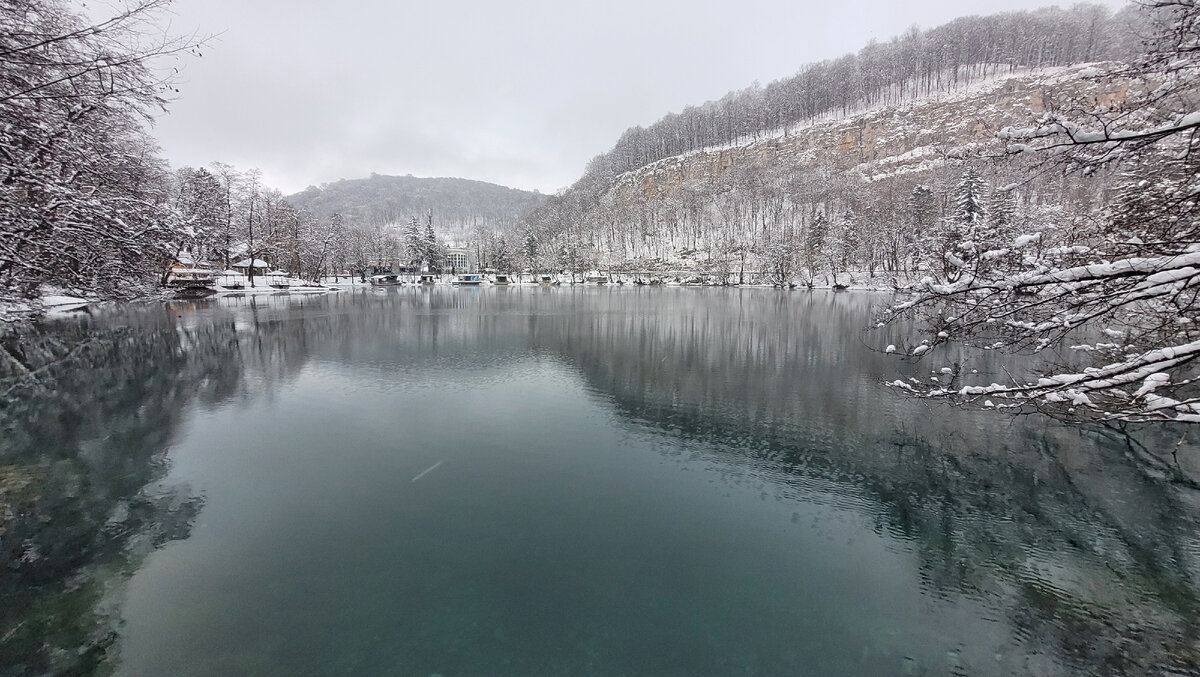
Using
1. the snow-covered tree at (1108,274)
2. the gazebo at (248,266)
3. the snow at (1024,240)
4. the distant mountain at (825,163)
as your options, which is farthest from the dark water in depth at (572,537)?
the distant mountain at (825,163)

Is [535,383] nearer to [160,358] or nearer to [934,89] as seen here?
[160,358]

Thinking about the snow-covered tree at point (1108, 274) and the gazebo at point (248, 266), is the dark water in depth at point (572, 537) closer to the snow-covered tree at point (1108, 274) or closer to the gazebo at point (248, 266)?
the snow-covered tree at point (1108, 274)

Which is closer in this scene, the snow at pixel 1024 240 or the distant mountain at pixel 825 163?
the snow at pixel 1024 240

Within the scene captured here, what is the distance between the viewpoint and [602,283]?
342ft

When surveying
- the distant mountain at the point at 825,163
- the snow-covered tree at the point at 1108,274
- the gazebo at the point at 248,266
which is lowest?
the snow-covered tree at the point at 1108,274

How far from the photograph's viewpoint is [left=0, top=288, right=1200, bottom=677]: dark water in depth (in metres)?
5.61

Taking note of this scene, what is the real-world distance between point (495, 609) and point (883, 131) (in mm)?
143340

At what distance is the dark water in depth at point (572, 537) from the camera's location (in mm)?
5609

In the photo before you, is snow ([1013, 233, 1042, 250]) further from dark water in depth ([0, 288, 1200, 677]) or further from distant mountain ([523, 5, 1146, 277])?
distant mountain ([523, 5, 1146, 277])

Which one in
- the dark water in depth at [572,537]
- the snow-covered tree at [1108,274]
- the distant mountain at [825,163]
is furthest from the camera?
the distant mountain at [825,163]

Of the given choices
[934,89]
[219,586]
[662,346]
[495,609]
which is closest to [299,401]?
[219,586]

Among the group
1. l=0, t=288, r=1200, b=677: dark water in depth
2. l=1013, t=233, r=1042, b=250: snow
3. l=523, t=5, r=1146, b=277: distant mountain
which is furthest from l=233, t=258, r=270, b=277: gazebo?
l=1013, t=233, r=1042, b=250: snow

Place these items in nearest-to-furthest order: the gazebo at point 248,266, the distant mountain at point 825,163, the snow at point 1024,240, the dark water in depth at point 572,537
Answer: the snow at point 1024,240 → the dark water in depth at point 572,537 → the gazebo at point 248,266 → the distant mountain at point 825,163

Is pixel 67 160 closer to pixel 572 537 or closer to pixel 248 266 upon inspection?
pixel 572 537
